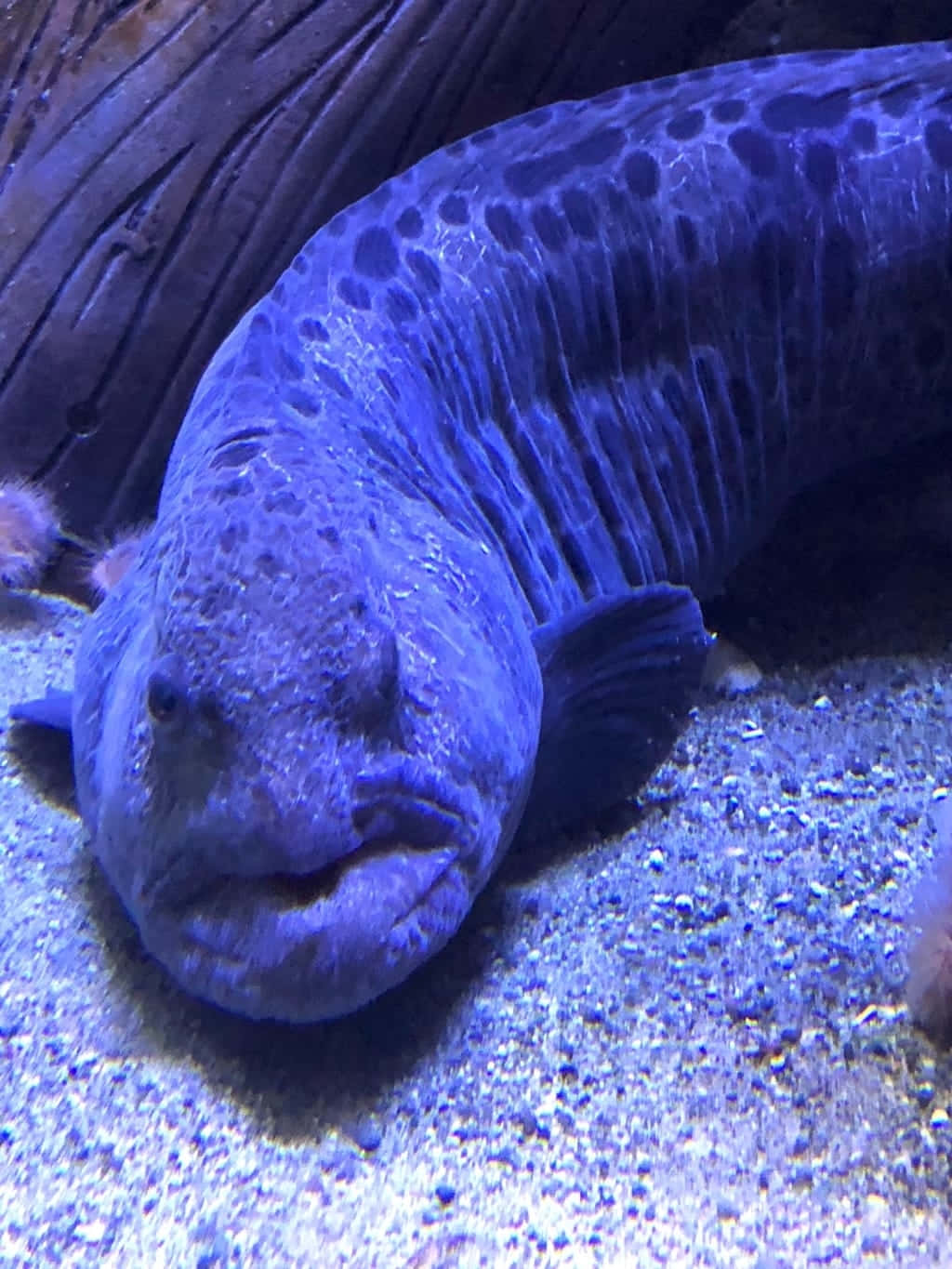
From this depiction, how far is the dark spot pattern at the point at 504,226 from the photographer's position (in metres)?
4.39

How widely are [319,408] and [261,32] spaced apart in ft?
6.79

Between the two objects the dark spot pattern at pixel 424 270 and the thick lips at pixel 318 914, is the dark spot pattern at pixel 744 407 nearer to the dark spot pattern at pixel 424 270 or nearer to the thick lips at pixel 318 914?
the dark spot pattern at pixel 424 270

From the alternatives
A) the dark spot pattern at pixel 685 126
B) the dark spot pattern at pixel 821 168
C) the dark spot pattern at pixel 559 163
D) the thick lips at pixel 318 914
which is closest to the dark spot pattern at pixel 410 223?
the dark spot pattern at pixel 559 163

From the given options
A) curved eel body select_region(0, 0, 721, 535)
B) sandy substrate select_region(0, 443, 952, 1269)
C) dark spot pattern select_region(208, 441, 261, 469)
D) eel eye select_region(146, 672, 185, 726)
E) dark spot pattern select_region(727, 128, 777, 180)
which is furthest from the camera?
curved eel body select_region(0, 0, 721, 535)

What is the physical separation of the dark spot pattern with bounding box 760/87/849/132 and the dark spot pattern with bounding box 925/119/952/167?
0.33m

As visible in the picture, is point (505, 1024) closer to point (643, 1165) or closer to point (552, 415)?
point (643, 1165)

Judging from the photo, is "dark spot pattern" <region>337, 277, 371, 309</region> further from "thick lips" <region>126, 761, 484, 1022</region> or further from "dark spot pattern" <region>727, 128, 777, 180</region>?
"thick lips" <region>126, 761, 484, 1022</region>

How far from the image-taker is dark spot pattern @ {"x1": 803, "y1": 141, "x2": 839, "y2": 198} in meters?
4.56

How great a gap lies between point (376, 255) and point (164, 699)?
224 centimetres

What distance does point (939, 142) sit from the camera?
461 cm

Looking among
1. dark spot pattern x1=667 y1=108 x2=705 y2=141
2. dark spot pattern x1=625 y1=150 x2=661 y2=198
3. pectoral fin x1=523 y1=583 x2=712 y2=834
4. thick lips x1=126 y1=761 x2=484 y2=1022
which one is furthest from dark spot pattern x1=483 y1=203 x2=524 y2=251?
thick lips x1=126 y1=761 x2=484 y2=1022

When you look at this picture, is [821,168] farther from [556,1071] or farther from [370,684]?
[556,1071]

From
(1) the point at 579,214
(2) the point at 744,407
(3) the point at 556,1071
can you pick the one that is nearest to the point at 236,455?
(3) the point at 556,1071

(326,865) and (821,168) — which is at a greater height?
(326,865)
